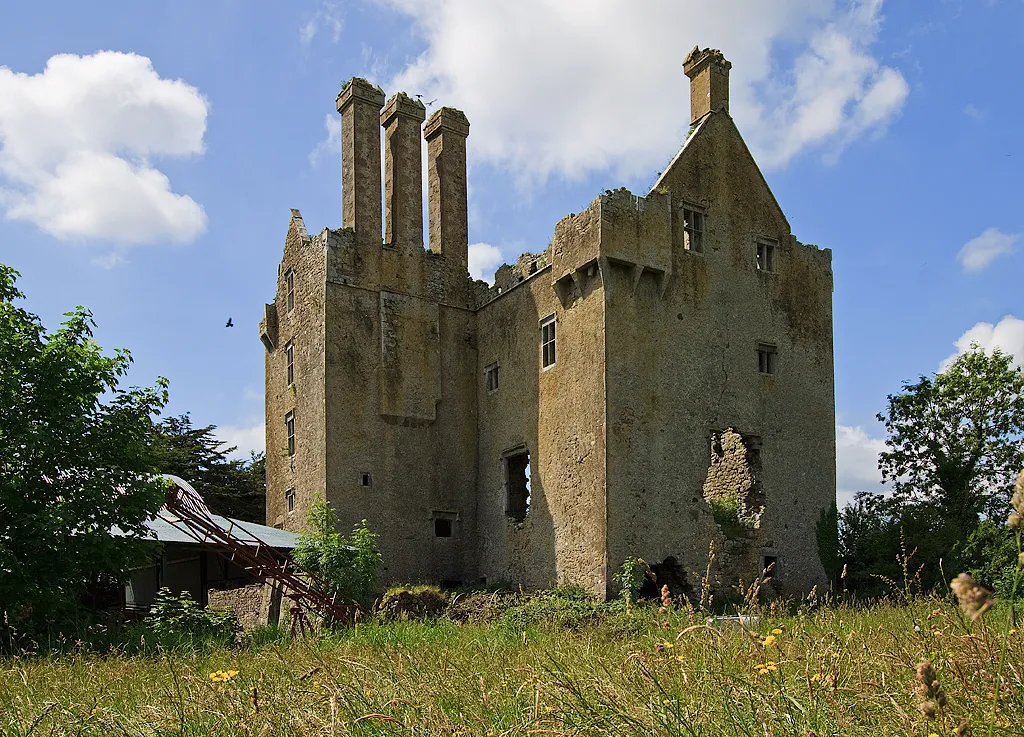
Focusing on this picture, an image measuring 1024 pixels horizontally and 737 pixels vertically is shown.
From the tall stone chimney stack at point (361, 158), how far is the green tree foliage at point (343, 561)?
8.43 m

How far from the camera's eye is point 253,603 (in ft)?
81.5

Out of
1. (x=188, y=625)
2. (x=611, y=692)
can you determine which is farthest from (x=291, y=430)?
(x=611, y=692)

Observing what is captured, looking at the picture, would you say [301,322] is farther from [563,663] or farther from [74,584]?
[563,663]

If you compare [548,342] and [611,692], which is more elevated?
[548,342]

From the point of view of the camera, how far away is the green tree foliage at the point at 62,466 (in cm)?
1554

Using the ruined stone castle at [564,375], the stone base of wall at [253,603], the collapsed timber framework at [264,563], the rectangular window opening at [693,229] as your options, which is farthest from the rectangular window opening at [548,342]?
the stone base of wall at [253,603]

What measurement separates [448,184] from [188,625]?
16.2m

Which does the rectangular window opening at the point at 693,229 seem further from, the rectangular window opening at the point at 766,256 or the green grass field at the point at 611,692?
the green grass field at the point at 611,692

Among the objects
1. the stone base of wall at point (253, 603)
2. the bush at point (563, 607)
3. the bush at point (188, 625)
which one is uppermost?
the bush at point (188, 625)

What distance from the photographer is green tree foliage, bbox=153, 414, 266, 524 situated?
42.8 m

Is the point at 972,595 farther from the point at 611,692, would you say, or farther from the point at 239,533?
the point at 239,533

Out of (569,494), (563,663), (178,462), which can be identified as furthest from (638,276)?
(178,462)

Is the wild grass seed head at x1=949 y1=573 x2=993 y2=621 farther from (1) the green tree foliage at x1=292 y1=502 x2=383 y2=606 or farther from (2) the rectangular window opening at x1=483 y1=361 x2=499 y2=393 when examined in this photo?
(2) the rectangular window opening at x1=483 y1=361 x2=499 y2=393

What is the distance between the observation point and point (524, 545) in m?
25.2
